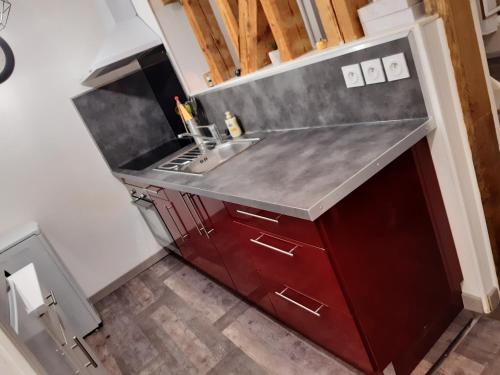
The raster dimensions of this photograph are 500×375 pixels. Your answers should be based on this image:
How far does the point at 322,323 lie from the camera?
4.93ft

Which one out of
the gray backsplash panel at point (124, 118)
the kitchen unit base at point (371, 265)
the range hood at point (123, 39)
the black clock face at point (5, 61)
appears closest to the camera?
the kitchen unit base at point (371, 265)

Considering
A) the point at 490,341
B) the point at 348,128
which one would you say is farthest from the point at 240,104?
the point at 490,341

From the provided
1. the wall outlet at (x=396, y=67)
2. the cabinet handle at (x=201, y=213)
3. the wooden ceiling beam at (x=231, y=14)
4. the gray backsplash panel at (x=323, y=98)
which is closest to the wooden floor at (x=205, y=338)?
the cabinet handle at (x=201, y=213)

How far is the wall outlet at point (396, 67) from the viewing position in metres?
1.31

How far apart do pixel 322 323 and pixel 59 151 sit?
7.62 ft

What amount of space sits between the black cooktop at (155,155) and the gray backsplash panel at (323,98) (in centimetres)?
68

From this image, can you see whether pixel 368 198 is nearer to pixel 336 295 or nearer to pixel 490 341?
pixel 336 295

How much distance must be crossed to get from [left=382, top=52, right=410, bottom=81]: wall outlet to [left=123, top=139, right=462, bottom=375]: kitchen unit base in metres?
0.25

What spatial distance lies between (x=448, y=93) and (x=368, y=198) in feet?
1.58

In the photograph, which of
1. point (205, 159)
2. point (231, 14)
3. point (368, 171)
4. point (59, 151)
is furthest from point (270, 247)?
point (59, 151)

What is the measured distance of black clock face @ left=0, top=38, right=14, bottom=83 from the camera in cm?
256

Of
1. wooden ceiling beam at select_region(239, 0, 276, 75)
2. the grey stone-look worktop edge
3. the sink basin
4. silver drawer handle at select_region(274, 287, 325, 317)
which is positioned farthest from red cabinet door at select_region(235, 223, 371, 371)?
wooden ceiling beam at select_region(239, 0, 276, 75)

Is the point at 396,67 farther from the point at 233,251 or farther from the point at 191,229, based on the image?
the point at 191,229

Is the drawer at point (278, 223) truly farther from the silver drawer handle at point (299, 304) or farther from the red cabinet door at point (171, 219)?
the red cabinet door at point (171, 219)
